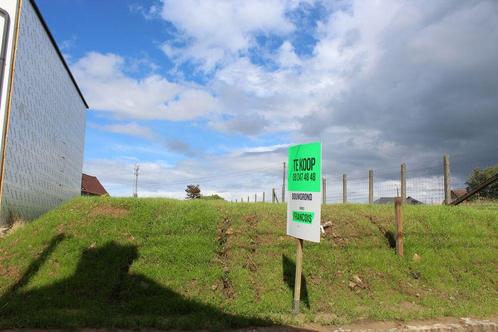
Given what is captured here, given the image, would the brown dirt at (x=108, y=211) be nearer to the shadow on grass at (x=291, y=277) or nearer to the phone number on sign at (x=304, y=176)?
the shadow on grass at (x=291, y=277)

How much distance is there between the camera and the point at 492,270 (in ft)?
34.9

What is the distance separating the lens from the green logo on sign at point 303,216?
7.19 metres

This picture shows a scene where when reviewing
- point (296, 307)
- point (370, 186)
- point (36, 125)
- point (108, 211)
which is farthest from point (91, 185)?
point (296, 307)

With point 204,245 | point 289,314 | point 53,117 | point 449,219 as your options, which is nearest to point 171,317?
point 289,314

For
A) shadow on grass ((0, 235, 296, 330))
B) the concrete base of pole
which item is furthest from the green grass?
the concrete base of pole

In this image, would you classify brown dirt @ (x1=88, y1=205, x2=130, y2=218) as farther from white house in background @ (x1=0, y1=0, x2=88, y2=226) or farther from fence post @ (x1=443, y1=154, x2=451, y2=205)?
fence post @ (x1=443, y1=154, x2=451, y2=205)

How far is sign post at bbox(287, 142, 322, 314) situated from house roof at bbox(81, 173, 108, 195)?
41906mm

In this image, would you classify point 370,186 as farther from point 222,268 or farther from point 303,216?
point 303,216

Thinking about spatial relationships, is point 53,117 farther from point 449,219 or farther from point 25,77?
point 449,219

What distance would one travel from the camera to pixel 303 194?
7.43 m

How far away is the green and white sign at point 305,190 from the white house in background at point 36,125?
594 centimetres

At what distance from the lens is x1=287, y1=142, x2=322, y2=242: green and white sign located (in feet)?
23.3

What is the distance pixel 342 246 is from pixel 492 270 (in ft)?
12.6

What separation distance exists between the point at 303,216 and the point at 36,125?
32.9ft
